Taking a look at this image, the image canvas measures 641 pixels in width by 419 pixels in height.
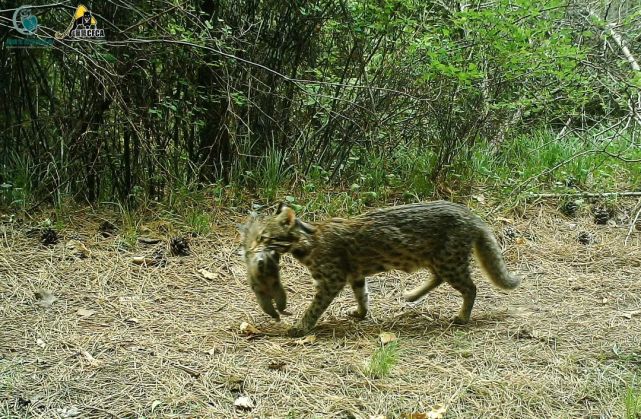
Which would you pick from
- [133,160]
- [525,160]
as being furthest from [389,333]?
[525,160]

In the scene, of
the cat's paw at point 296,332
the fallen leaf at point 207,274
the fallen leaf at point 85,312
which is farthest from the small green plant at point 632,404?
the fallen leaf at point 85,312

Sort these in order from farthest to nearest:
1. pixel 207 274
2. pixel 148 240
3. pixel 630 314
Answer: pixel 148 240
pixel 207 274
pixel 630 314

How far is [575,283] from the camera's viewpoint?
553cm

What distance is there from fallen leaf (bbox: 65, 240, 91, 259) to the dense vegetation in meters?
0.65

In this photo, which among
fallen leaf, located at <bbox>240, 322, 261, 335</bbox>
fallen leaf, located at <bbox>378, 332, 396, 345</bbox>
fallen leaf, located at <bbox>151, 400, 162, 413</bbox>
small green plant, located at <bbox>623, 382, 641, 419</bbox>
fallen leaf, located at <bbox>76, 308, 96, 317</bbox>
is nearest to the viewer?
small green plant, located at <bbox>623, 382, 641, 419</bbox>

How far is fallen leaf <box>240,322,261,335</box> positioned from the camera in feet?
15.1

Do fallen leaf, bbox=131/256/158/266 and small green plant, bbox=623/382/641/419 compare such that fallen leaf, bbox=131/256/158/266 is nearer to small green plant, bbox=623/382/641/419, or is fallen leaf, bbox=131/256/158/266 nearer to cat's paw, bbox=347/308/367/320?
cat's paw, bbox=347/308/367/320

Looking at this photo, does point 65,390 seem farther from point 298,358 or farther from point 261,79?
point 261,79

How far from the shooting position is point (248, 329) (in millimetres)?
4656

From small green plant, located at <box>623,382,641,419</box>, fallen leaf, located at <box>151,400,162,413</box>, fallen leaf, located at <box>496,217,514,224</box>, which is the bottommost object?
fallen leaf, located at <box>496,217,514,224</box>

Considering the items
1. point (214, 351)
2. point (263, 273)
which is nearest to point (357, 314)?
point (263, 273)

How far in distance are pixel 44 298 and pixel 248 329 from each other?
1554 millimetres

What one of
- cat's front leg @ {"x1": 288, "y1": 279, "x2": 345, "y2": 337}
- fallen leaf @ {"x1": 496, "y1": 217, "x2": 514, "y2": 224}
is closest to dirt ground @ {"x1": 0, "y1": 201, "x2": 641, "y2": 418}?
cat's front leg @ {"x1": 288, "y1": 279, "x2": 345, "y2": 337}

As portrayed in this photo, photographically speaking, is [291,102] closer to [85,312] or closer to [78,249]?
[78,249]
